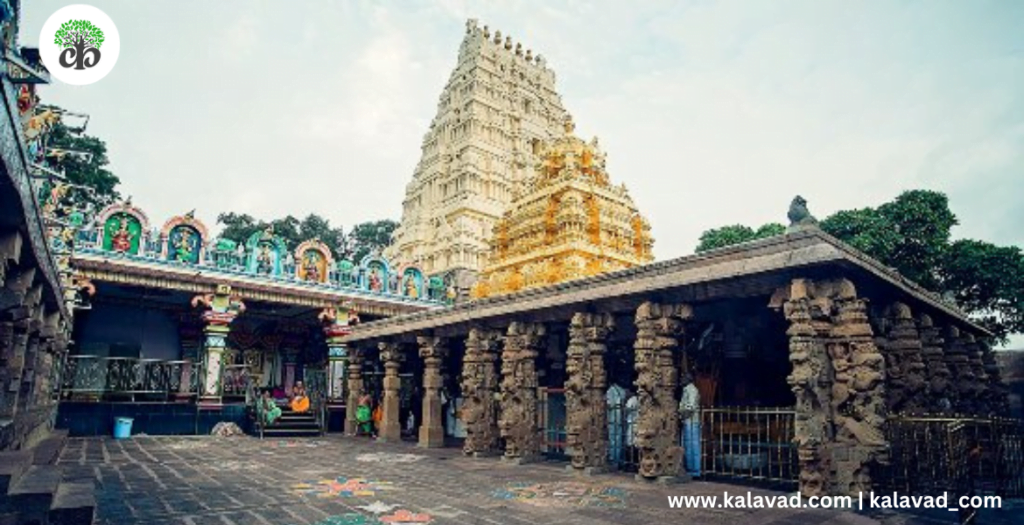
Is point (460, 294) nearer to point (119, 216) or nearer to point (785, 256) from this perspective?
point (119, 216)

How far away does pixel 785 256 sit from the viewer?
693 centimetres

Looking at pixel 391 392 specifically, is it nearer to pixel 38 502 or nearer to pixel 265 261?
pixel 265 261

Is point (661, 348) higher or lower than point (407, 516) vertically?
higher

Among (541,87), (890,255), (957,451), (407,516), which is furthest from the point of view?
(541,87)

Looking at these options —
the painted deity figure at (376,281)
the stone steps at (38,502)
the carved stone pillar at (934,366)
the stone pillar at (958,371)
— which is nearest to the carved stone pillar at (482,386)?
the stone steps at (38,502)

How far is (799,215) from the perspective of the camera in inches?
286

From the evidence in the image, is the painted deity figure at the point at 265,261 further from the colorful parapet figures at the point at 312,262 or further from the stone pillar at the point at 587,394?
the stone pillar at the point at 587,394

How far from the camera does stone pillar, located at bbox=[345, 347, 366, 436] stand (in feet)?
57.1

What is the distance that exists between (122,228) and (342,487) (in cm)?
1419

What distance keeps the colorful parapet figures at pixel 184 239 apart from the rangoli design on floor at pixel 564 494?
48.9 feet

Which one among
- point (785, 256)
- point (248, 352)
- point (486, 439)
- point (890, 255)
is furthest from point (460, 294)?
point (785, 256)

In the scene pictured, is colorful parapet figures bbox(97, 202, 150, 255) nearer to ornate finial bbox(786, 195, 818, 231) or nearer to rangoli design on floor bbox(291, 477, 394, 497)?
rangoli design on floor bbox(291, 477, 394, 497)

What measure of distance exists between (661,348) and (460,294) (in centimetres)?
1787

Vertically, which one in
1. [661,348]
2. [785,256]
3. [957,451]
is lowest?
[957,451]
